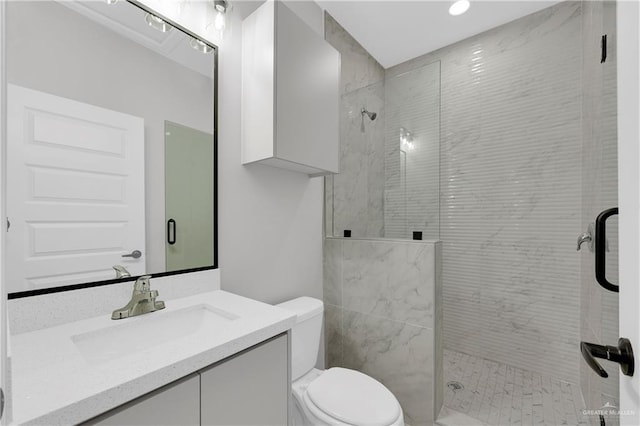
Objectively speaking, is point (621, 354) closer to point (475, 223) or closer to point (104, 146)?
point (104, 146)

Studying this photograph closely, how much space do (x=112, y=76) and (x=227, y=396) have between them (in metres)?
1.12

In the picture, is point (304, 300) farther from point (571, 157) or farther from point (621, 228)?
point (571, 157)

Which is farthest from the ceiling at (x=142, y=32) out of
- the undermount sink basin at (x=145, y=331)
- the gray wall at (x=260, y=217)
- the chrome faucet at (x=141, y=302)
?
the undermount sink basin at (x=145, y=331)

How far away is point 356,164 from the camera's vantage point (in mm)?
2123

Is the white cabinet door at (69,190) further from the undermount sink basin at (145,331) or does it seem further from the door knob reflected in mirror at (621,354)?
the door knob reflected in mirror at (621,354)

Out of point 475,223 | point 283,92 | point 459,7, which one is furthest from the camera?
point 475,223

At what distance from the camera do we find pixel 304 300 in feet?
5.28

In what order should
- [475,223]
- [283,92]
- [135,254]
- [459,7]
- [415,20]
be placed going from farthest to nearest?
1. [475,223]
2. [415,20]
3. [459,7]
4. [283,92]
5. [135,254]

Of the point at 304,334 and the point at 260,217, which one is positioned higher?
the point at 260,217

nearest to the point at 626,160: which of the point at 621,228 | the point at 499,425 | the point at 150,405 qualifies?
the point at 621,228

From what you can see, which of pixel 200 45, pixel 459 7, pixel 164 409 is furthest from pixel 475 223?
pixel 164 409

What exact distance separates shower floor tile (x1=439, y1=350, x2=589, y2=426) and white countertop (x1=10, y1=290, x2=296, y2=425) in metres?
1.49

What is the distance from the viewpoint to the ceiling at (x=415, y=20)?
1.97 m

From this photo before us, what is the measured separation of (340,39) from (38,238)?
216cm
